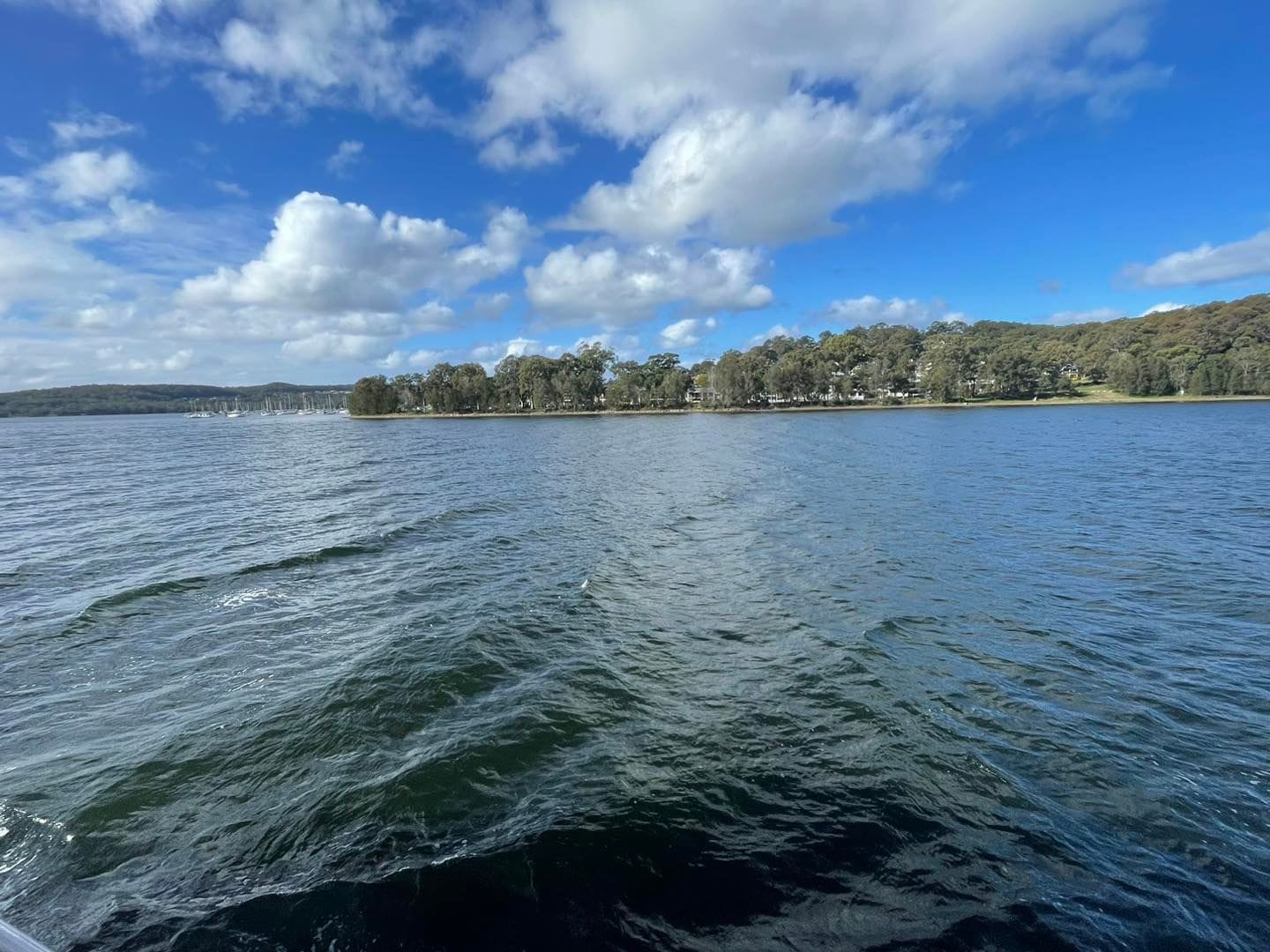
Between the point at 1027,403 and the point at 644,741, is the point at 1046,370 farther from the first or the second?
the point at 644,741

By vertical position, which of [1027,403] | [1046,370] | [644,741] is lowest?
[644,741]

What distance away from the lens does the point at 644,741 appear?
9.48 m

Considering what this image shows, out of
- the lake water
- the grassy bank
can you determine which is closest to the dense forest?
the grassy bank

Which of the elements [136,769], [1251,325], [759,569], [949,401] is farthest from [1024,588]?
[1251,325]

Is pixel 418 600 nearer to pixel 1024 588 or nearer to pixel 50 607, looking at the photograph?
pixel 50 607

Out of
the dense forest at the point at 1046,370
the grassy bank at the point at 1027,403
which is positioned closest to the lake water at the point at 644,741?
the grassy bank at the point at 1027,403

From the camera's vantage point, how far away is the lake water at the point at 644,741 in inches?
252

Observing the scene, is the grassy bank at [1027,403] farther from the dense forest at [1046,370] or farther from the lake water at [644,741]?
the lake water at [644,741]

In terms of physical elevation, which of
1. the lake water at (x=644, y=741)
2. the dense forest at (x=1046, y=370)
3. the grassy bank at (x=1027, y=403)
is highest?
the dense forest at (x=1046, y=370)

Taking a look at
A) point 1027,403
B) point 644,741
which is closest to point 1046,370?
point 1027,403

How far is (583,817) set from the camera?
7.73m

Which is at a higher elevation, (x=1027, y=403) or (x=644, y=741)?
(x=1027, y=403)

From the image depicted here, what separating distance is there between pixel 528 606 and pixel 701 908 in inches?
408

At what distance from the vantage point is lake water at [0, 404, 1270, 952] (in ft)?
21.0
